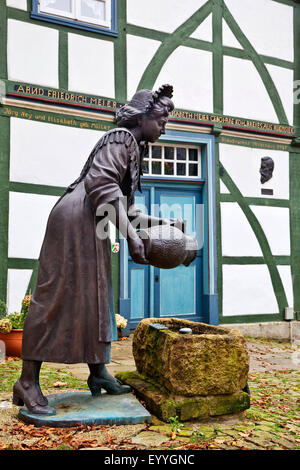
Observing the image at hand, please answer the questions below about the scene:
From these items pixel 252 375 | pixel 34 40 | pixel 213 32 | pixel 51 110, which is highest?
pixel 213 32

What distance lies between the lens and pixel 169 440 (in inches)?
97.5

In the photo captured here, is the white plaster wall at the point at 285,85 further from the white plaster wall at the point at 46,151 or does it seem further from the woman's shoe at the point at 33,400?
the woman's shoe at the point at 33,400

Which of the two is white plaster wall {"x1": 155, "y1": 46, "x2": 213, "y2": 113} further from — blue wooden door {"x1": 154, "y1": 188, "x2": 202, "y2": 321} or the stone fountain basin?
the stone fountain basin

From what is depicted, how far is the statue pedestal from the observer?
2.58 meters

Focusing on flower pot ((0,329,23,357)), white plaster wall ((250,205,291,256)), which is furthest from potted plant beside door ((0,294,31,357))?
white plaster wall ((250,205,291,256))

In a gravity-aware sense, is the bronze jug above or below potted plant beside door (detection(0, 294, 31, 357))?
above

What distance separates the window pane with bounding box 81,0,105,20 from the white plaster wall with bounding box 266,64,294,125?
120 inches

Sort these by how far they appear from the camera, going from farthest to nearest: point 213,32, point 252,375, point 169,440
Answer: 1. point 213,32
2. point 252,375
3. point 169,440

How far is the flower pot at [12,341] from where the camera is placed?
506 cm

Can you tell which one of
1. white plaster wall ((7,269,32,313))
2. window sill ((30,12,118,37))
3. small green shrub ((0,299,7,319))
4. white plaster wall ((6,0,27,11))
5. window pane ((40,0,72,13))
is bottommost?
small green shrub ((0,299,7,319))

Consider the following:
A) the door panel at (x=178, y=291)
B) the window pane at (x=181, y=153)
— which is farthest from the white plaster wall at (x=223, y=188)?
the door panel at (x=178, y=291)

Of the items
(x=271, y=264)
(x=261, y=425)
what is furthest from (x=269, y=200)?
(x=261, y=425)
